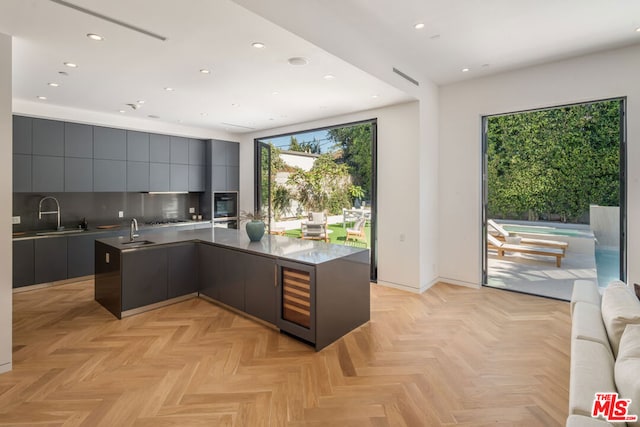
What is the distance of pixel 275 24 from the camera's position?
2.71 metres

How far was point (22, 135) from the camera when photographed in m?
4.98

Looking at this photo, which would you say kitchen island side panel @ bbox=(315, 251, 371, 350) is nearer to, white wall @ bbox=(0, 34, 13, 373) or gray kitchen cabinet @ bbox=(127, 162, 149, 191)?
white wall @ bbox=(0, 34, 13, 373)

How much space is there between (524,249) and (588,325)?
428 cm

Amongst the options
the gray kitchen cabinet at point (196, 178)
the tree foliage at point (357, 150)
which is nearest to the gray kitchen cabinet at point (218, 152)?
the gray kitchen cabinet at point (196, 178)

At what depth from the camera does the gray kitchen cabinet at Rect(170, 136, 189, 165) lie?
675 centimetres

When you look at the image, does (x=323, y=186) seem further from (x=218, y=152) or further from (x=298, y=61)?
(x=298, y=61)

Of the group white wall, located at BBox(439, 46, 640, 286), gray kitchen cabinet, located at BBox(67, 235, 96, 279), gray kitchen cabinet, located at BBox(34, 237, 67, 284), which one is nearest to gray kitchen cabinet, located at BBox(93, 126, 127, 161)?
gray kitchen cabinet, located at BBox(67, 235, 96, 279)

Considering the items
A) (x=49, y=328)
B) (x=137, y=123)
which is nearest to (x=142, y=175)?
(x=137, y=123)

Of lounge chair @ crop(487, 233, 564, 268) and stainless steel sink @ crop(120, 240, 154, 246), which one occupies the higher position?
stainless steel sink @ crop(120, 240, 154, 246)

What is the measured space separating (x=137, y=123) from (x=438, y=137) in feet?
17.3

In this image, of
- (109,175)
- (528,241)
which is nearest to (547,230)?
(528,241)

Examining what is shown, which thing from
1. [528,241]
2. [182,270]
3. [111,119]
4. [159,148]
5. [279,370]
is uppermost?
[111,119]

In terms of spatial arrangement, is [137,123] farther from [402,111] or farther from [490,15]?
[490,15]

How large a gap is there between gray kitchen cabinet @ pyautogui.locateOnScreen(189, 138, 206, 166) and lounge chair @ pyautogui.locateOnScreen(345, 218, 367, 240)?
3468 mm
